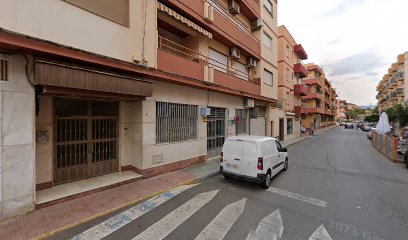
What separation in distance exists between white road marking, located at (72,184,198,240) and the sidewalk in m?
0.30

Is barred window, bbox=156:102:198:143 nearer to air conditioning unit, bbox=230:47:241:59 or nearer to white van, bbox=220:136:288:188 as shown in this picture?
white van, bbox=220:136:288:188

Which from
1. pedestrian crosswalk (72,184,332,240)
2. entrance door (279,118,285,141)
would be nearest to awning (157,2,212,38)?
pedestrian crosswalk (72,184,332,240)

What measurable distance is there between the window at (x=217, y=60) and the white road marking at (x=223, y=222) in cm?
801

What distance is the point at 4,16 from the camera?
165 inches

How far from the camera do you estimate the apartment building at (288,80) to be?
2238 cm

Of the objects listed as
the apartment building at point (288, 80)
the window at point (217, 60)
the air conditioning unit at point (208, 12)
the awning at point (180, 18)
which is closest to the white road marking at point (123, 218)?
the awning at point (180, 18)

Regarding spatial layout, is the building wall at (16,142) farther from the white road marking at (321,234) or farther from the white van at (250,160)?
the white road marking at (321,234)

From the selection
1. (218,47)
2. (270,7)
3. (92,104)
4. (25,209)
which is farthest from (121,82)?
(270,7)

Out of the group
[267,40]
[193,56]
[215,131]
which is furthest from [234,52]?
[267,40]

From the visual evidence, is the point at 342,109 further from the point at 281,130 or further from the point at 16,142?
the point at 16,142

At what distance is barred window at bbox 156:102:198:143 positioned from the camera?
8.31 meters

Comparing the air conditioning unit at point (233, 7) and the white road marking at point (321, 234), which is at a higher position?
the air conditioning unit at point (233, 7)

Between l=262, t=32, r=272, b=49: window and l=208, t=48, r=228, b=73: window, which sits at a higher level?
l=262, t=32, r=272, b=49: window

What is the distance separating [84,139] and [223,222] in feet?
18.0
